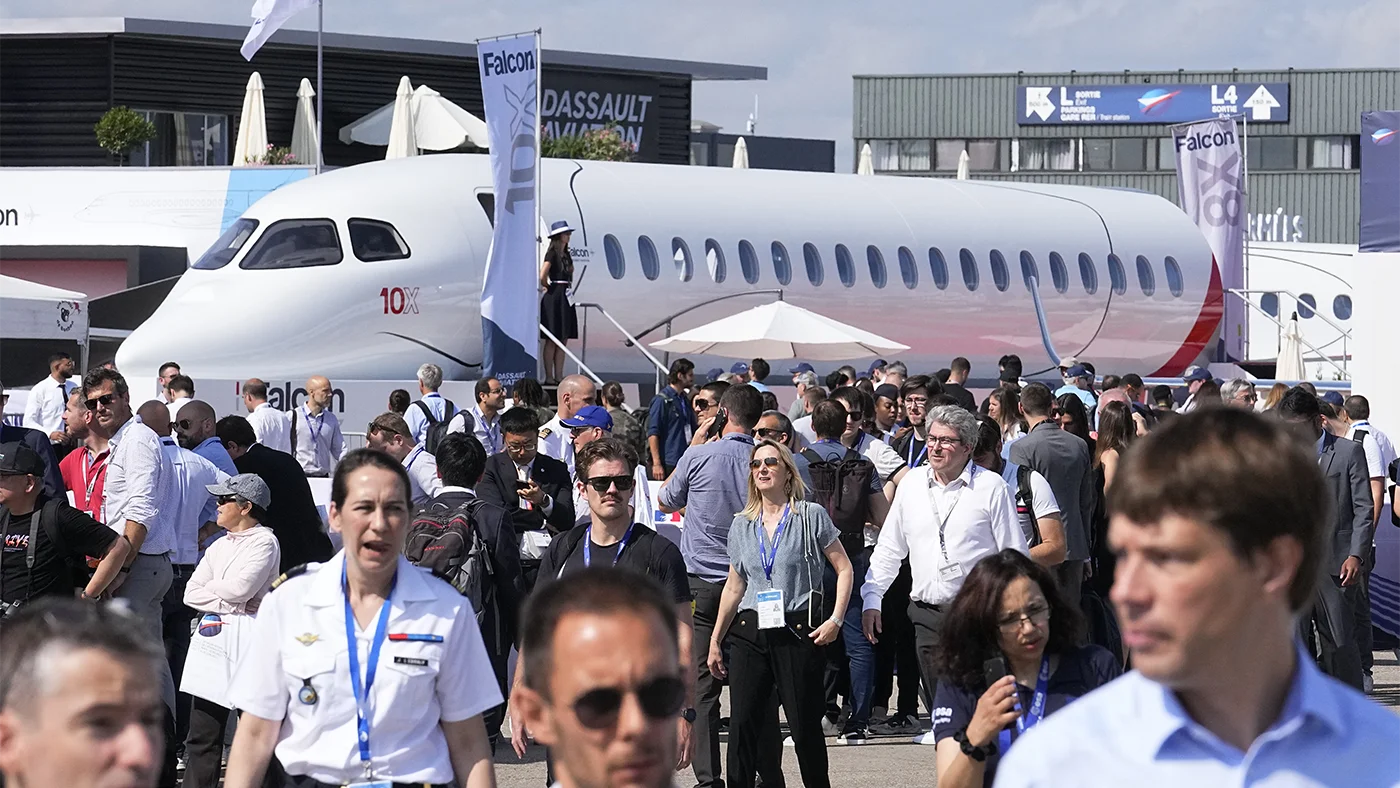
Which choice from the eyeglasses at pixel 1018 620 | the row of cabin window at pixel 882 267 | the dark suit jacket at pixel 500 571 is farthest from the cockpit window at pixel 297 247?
the eyeglasses at pixel 1018 620

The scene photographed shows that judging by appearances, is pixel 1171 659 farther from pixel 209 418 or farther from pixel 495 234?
pixel 495 234

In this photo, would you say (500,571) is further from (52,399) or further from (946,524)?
(52,399)

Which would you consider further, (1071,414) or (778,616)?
(1071,414)

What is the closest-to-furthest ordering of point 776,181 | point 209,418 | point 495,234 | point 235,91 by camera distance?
point 209,418 < point 495,234 < point 776,181 < point 235,91

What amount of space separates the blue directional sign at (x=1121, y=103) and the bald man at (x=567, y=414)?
6363 centimetres

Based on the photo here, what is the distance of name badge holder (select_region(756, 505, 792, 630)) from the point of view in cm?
825

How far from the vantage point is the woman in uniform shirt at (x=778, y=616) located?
8.30 meters

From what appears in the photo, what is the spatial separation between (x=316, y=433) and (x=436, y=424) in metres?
1.70

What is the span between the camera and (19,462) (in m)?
7.80

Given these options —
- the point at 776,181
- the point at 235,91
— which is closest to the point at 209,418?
the point at 776,181

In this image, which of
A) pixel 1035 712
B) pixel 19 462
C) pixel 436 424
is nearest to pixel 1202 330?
pixel 436 424

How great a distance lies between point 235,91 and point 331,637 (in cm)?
3331

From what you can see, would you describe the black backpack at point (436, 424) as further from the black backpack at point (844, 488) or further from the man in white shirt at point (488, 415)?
the black backpack at point (844, 488)

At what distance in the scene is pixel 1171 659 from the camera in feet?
7.61
